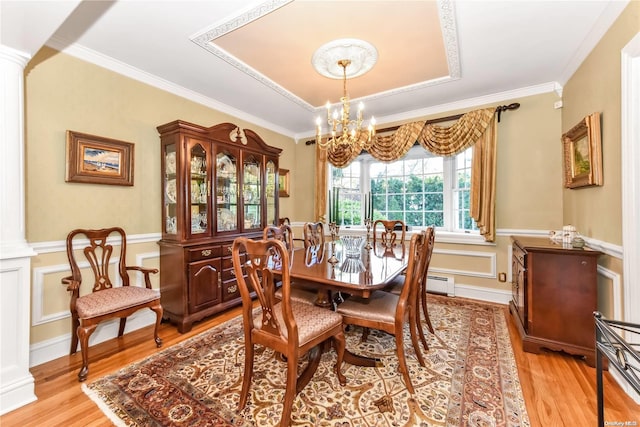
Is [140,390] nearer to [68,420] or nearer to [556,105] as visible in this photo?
[68,420]

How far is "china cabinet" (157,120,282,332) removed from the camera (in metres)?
2.65

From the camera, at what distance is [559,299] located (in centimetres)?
206

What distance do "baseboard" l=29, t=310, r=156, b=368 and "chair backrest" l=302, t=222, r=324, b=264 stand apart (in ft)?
5.86

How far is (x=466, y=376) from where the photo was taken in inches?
71.8

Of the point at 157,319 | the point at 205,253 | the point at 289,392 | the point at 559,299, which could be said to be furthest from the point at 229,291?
the point at 559,299

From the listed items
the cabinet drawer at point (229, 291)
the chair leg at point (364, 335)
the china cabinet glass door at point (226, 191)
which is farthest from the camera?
the china cabinet glass door at point (226, 191)

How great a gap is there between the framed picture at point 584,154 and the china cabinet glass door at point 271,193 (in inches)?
129

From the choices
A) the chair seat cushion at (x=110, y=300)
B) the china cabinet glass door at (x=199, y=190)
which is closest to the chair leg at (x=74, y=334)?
the chair seat cushion at (x=110, y=300)

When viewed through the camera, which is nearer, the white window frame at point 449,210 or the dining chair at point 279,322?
the dining chair at point 279,322

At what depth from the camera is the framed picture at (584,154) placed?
205 cm

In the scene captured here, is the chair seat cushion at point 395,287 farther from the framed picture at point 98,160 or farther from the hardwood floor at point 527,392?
the framed picture at point 98,160

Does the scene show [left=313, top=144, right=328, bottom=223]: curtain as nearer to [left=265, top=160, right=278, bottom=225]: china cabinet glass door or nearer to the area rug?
[left=265, top=160, right=278, bottom=225]: china cabinet glass door

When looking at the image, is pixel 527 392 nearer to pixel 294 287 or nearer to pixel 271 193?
pixel 294 287

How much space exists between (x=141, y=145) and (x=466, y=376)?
344 centimetres
